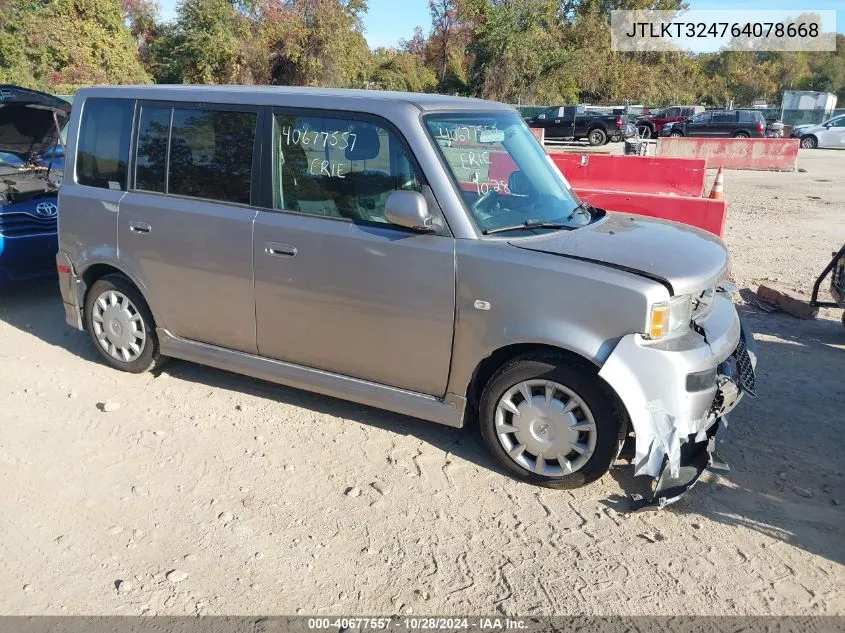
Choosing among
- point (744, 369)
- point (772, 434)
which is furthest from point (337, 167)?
point (772, 434)

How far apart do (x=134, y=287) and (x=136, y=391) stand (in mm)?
747

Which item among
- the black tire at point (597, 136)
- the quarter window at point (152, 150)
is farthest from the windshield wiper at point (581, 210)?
the black tire at point (597, 136)

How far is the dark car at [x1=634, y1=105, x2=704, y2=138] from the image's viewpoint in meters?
35.2

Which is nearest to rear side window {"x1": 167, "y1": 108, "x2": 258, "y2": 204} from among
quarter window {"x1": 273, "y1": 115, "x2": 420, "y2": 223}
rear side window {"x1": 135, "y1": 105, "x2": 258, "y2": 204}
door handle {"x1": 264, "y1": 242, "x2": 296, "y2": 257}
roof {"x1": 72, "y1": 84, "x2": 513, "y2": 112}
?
rear side window {"x1": 135, "y1": 105, "x2": 258, "y2": 204}

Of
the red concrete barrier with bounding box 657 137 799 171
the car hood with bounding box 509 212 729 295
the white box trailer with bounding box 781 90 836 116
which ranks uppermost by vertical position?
the white box trailer with bounding box 781 90 836 116

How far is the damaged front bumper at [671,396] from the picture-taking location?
3.35 m

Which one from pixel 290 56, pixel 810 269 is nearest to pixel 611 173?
pixel 810 269

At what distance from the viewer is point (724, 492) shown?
12.3 ft

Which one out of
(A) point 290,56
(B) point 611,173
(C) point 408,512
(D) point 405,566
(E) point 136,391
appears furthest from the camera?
(A) point 290,56

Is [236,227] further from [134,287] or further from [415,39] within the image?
[415,39]

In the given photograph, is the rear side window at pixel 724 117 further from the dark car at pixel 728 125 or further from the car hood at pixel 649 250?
the car hood at pixel 649 250

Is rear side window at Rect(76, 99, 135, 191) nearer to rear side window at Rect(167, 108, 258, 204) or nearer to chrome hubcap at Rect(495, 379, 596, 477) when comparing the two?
rear side window at Rect(167, 108, 258, 204)

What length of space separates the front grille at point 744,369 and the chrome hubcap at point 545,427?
0.93 meters

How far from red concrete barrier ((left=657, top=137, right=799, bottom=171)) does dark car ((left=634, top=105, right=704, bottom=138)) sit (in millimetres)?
11665
